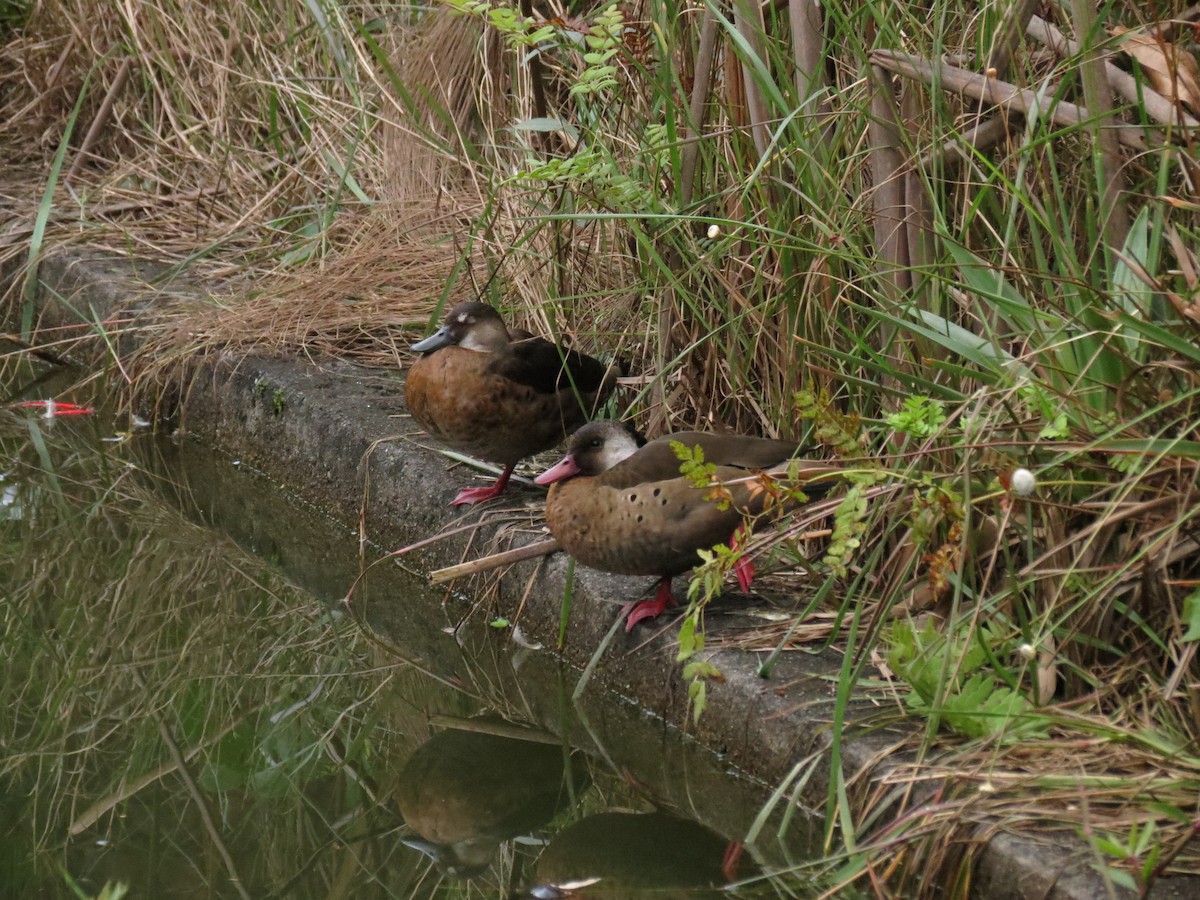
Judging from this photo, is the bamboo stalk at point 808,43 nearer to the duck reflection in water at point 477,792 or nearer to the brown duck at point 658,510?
the brown duck at point 658,510

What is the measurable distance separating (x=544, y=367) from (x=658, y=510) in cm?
94

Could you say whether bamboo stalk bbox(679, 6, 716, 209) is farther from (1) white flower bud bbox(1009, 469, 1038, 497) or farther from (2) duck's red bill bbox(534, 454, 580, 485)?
(1) white flower bud bbox(1009, 469, 1038, 497)

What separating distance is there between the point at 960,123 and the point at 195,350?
10.1 feet

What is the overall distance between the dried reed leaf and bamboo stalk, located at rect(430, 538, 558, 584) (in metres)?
1.66

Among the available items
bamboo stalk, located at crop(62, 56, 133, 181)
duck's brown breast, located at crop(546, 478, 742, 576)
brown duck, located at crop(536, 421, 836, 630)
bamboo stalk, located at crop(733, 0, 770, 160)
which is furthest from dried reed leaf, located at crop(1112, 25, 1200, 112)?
bamboo stalk, located at crop(62, 56, 133, 181)

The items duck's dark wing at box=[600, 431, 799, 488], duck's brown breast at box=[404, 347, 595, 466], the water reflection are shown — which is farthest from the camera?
duck's brown breast at box=[404, 347, 595, 466]

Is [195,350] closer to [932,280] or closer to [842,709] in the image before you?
[932,280]

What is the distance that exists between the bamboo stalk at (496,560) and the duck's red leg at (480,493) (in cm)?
37

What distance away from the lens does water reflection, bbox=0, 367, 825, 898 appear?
117 inches

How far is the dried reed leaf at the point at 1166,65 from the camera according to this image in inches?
108

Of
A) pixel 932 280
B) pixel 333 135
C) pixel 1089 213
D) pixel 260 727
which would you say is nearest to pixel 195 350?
pixel 333 135

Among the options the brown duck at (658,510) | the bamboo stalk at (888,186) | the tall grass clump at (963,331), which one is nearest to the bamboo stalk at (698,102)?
the tall grass clump at (963,331)

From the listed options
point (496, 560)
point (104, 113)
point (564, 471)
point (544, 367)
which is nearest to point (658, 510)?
point (564, 471)

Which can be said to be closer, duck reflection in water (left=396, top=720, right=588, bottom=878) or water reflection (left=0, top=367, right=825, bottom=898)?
water reflection (left=0, top=367, right=825, bottom=898)
